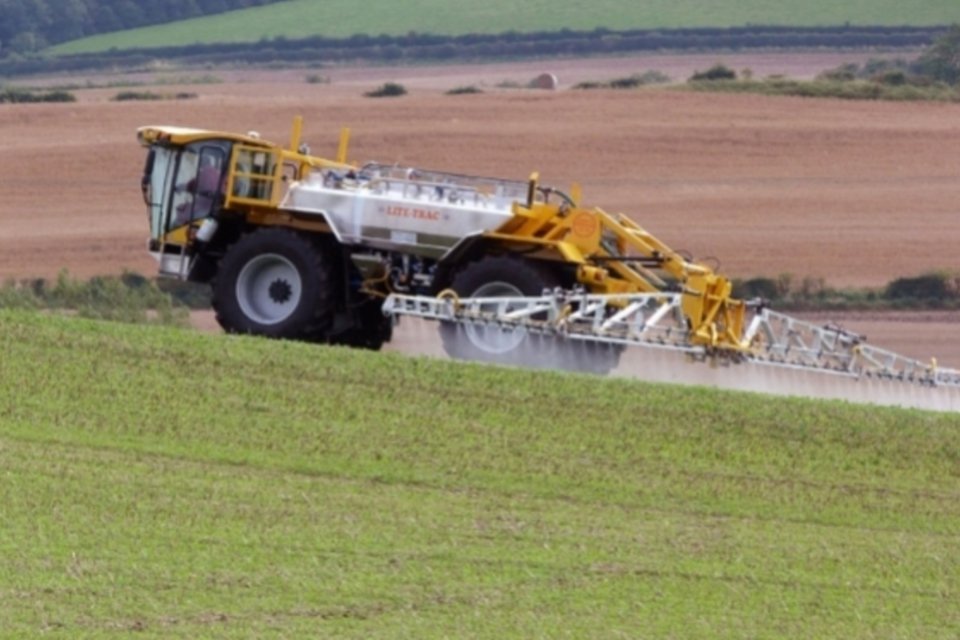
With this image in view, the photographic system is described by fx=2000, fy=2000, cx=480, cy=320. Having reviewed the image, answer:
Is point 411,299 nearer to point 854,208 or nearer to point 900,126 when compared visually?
point 854,208

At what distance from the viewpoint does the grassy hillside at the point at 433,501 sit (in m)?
8.69

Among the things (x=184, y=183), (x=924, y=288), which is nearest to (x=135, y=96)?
(x=924, y=288)

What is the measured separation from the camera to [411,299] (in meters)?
17.1

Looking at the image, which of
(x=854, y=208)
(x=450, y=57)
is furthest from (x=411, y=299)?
(x=450, y=57)

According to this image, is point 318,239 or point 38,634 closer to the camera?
point 38,634

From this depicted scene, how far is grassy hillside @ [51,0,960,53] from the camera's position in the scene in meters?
70.3

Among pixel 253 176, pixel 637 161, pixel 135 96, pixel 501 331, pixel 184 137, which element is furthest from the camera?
pixel 135 96

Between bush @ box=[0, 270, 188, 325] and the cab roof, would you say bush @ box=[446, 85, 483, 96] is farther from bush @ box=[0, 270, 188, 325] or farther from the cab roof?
the cab roof

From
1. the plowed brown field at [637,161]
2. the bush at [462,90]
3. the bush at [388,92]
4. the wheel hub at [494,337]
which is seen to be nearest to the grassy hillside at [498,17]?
the bush at [462,90]

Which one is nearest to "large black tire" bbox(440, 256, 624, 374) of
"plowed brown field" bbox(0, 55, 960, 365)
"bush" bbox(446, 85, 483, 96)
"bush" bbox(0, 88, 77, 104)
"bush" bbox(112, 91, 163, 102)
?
"plowed brown field" bbox(0, 55, 960, 365)

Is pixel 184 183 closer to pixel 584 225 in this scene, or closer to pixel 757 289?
pixel 584 225

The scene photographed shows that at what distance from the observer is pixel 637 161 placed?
39188 millimetres

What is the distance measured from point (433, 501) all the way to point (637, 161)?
2860 cm

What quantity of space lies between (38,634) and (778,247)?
2597 cm
